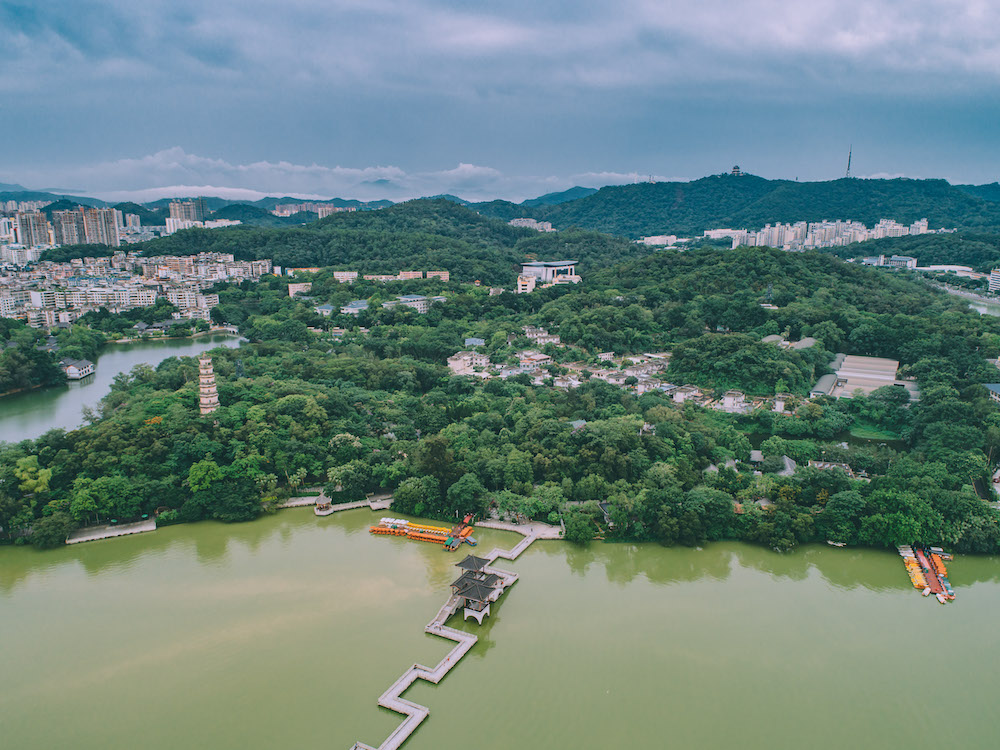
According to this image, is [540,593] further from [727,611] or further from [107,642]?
[107,642]

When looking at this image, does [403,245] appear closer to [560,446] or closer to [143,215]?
[560,446]

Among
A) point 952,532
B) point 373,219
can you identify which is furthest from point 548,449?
point 373,219

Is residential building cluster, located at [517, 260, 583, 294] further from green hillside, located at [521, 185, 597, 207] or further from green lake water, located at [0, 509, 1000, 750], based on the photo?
green hillside, located at [521, 185, 597, 207]

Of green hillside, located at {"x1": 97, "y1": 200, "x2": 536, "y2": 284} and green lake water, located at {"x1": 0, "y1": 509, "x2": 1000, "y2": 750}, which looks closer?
green lake water, located at {"x1": 0, "y1": 509, "x2": 1000, "y2": 750}

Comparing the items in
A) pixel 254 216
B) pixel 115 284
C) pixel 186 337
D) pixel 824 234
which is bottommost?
pixel 186 337

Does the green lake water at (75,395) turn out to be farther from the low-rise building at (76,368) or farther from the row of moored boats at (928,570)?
the row of moored boats at (928,570)

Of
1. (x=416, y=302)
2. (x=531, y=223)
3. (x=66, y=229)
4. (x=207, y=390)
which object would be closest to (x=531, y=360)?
(x=416, y=302)

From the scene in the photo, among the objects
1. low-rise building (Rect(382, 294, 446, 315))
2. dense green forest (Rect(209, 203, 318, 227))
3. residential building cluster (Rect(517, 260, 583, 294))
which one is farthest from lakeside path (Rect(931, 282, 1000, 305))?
dense green forest (Rect(209, 203, 318, 227))

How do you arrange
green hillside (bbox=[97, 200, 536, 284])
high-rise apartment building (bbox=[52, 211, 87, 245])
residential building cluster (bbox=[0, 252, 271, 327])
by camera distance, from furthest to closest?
1. high-rise apartment building (bbox=[52, 211, 87, 245])
2. green hillside (bbox=[97, 200, 536, 284])
3. residential building cluster (bbox=[0, 252, 271, 327])
